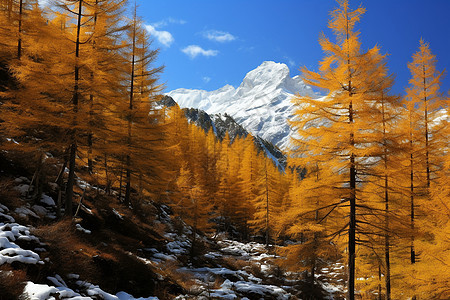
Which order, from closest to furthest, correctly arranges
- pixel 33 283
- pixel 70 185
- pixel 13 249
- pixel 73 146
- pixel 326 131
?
pixel 33 283 < pixel 13 249 < pixel 326 131 < pixel 70 185 < pixel 73 146

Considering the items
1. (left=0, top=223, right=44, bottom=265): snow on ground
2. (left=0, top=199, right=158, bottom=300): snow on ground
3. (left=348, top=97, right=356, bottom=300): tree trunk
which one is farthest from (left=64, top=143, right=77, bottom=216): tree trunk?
(left=348, top=97, right=356, bottom=300): tree trunk

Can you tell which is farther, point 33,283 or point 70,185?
point 70,185

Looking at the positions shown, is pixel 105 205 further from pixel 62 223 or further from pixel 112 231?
pixel 62 223

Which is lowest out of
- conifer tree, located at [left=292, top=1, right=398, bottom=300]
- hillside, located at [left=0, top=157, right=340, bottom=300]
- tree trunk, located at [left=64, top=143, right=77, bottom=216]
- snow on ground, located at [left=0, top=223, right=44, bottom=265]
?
hillside, located at [left=0, top=157, right=340, bottom=300]

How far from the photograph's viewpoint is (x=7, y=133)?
10.6 meters

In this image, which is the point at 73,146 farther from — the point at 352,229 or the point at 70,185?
the point at 352,229

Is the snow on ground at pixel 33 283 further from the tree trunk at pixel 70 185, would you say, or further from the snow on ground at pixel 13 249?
the tree trunk at pixel 70 185

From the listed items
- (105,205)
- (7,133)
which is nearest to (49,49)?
(7,133)

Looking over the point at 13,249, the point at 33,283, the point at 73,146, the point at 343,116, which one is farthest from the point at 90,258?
the point at 343,116

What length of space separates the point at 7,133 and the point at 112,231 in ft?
20.3

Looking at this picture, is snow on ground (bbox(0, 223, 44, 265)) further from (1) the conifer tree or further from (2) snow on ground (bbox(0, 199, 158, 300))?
(1) the conifer tree

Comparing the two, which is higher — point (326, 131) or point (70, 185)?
point (326, 131)

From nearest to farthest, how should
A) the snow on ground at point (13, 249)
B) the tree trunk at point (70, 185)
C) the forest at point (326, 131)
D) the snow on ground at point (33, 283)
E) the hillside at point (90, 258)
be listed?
1. the snow on ground at point (33, 283)
2. the snow on ground at point (13, 249)
3. the hillside at point (90, 258)
4. the forest at point (326, 131)
5. the tree trunk at point (70, 185)

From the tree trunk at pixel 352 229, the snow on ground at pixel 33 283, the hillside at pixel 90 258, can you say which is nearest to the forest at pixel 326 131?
the tree trunk at pixel 352 229
